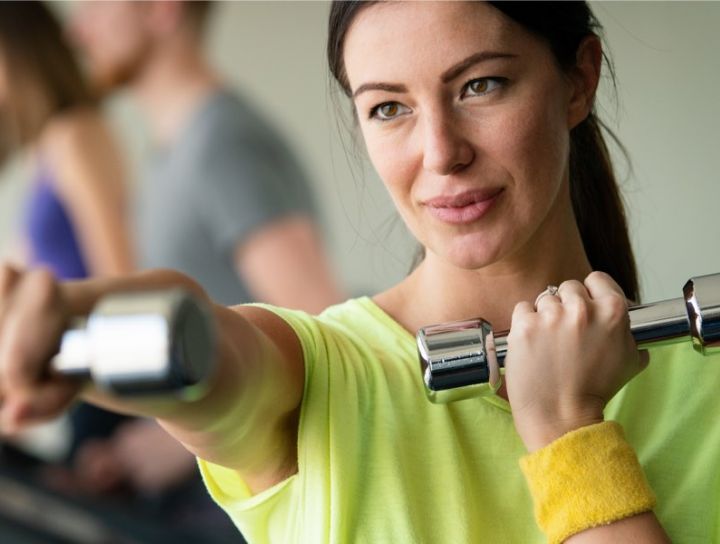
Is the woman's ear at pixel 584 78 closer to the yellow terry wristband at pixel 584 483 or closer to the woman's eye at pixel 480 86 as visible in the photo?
the woman's eye at pixel 480 86

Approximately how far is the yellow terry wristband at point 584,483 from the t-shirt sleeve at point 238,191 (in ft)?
3.91

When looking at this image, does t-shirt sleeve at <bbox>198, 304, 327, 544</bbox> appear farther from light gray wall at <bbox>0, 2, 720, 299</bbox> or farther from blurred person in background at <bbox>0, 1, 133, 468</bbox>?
blurred person in background at <bbox>0, 1, 133, 468</bbox>

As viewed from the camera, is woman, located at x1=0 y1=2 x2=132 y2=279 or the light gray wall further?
woman, located at x1=0 y1=2 x2=132 y2=279

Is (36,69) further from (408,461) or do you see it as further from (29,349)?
(29,349)

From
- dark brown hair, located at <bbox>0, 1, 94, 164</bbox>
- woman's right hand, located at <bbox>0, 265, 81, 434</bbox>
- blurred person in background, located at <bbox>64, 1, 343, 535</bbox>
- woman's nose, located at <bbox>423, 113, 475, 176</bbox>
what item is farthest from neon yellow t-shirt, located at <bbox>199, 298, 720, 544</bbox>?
dark brown hair, located at <bbox>0, 1, 94, 164</bbox>

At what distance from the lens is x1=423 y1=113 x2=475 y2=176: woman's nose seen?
68 centimetres

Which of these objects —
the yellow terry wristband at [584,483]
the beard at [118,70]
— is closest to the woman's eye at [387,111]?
the yellow terry wristband at [584,483]

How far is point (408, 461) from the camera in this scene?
72 centimetres

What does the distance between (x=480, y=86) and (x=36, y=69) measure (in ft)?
5.22

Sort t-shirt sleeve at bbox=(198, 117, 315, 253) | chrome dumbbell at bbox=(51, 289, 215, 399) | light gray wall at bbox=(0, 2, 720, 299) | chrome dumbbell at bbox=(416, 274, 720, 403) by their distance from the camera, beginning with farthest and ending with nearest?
1. t-shirt sleeve at bbox=(198, 117, 315, 253)
2. light gray wall at bbox=(0, 2, 720, 299)
3. chrome dumbbell at bbox=(416, 274, 720, 403)
4. chrome dumbbell at bbox=(51, 289, 215, 399)

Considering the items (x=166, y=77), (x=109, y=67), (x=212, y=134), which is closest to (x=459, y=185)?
(x=212, y=134)

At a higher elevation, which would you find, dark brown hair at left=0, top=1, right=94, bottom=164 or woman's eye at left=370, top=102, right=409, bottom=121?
dark brown hair at left=0, top=1, right=94, bottom=164

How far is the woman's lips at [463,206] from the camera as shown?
2.30ft

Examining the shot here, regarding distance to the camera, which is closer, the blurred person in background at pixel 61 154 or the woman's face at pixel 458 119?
the woman's face at pixel 458 119
